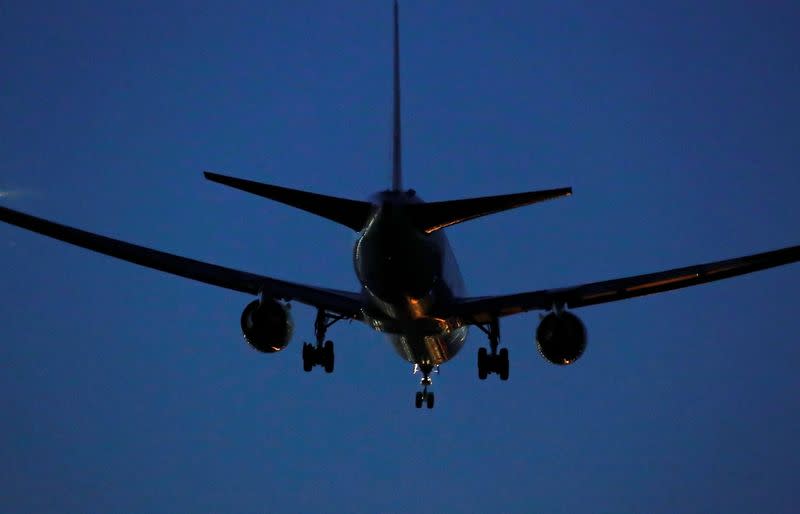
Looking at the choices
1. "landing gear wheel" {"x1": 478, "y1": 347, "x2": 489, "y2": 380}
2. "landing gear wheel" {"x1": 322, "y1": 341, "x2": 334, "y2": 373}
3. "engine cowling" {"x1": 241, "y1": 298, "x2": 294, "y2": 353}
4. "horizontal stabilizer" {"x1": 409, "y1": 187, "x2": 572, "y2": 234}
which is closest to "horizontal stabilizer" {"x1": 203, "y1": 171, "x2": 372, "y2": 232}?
"horizontal stabilizer" {"x1": 409, "y1": 187, "x2": 572, "y2": 234}

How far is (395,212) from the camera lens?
19438 millimetres

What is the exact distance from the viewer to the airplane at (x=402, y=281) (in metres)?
19.5

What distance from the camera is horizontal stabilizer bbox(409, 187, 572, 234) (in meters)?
19.1

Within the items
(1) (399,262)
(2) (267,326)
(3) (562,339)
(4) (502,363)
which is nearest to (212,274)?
(2) (267,326)

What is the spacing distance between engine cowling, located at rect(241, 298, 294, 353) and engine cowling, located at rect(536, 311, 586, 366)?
649 cm

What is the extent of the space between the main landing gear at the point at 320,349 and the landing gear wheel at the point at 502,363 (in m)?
4.78

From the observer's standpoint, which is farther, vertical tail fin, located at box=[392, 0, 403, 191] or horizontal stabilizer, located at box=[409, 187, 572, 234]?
vertical tail fin, located at box=[392, 0, 403, 191]

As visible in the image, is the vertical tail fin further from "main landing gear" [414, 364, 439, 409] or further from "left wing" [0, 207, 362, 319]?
"main landing gear" [414, 364, 439, 409]

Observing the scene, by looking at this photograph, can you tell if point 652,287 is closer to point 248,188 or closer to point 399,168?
point 399,168

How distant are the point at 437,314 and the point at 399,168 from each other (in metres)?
3.92

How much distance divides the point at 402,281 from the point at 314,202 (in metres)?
2.47

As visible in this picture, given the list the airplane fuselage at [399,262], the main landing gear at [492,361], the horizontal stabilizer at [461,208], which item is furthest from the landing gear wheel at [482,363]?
the horizontal stabilizer at [461,208]

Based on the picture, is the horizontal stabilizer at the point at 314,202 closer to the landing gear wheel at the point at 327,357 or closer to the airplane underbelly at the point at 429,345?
the airplane underbelly at the point at 429,345

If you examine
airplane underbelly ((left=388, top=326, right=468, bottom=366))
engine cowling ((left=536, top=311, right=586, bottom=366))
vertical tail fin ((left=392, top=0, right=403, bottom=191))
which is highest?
vertical tail fin ((left=392, top=0, right=403, bottom=191))
